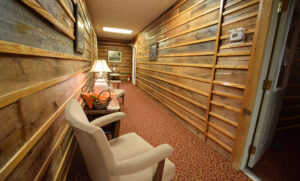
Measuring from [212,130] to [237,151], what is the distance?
42 cm

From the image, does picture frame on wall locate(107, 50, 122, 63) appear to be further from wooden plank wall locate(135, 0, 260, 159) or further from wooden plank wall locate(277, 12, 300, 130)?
wooden plank wall locate(277, 12, 300, 130)

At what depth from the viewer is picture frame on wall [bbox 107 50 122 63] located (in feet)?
26.9

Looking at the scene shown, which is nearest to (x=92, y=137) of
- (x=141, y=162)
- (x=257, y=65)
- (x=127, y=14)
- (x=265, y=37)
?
(x=141, y=162)

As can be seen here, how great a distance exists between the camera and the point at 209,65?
1.93m

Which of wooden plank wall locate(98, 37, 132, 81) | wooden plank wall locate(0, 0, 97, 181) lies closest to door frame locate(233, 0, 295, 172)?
wooden plank wall locate(0, 0, 97, 181)

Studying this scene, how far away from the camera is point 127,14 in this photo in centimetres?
391

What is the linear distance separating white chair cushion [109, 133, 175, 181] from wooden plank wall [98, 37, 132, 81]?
7654 mm

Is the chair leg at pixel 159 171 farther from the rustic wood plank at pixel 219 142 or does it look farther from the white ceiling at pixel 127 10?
the white ceiling at pixel 127 10

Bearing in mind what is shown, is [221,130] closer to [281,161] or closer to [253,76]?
[253,76]

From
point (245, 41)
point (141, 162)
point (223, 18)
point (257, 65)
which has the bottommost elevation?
point (141, 162)

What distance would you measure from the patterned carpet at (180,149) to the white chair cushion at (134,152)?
1.92 ft

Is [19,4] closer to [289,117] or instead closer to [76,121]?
[76,121]

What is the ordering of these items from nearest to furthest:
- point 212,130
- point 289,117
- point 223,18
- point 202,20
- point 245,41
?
point 245,41 < point 223,18 < point 212,130 < point 202,20 < point 289,117

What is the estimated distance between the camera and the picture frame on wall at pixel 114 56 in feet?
26.9
